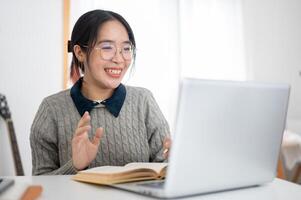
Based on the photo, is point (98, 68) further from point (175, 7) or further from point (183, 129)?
point (175, 7)

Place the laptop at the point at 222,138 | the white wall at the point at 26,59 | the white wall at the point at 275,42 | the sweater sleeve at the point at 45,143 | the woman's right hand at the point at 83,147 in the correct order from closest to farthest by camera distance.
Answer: the laptop at the point at 222,138, the woman's right hand at the point at 83,147, the sweater sleeve at the point at 45,143, the white wall at the point at 26,59, the white wall at the point at 275,42

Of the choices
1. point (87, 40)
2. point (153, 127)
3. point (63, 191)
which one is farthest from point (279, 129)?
point (87, 40)

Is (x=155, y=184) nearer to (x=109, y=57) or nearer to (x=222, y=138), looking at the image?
(x=222, y=138)

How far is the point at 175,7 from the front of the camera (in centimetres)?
320

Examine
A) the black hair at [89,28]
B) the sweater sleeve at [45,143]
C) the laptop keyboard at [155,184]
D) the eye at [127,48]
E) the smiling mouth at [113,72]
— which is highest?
the black hair at [89,28]

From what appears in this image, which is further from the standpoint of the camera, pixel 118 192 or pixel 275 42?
pixel 275 42

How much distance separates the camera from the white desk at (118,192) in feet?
2.91

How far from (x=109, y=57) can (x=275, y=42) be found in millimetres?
2199

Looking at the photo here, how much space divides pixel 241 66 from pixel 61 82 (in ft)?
4.40

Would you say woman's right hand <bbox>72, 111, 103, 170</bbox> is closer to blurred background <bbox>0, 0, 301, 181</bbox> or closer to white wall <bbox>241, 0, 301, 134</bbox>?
blurred background <bbox>0, 0, 301, 181</bbox>

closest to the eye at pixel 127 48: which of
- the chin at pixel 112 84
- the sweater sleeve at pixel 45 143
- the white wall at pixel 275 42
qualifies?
the chin at pixel 112 84

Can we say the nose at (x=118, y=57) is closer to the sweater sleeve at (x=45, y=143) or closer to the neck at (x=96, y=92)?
the neck at (x=96, y=92)

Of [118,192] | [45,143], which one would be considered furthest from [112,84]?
[118,192]

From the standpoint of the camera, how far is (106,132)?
5.19 ft
